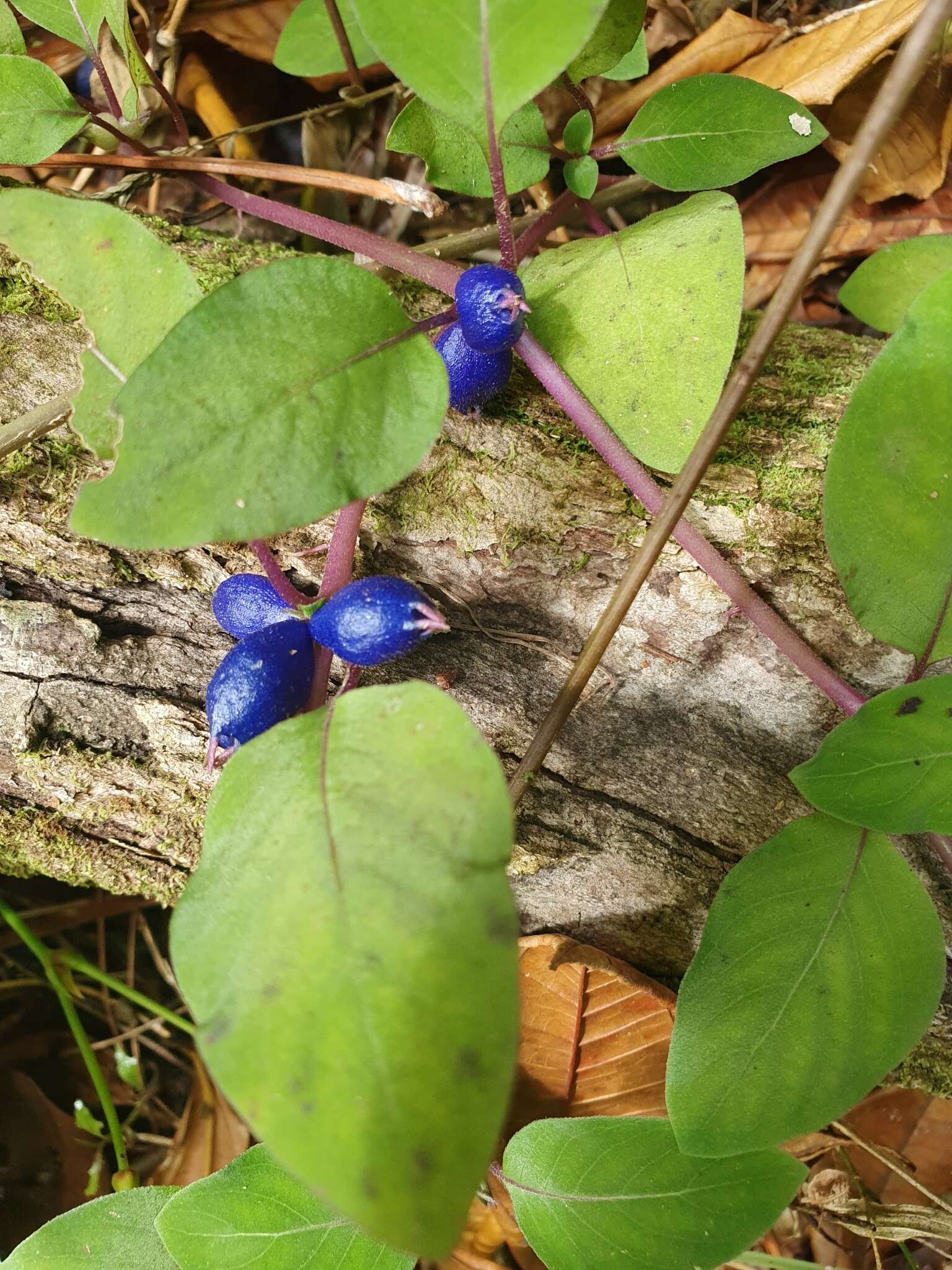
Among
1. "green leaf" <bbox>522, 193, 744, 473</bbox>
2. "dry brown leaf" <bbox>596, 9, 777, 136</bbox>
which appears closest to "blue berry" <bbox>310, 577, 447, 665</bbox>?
"green leaf" <bbox>522, 193, 744, 473</bbox>

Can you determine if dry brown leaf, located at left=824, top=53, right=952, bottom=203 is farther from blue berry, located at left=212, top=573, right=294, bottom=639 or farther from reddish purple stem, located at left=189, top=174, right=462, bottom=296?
blue berry, located at left=212, top=573, right=294, bottom=639

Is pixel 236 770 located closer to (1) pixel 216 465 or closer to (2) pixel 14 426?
(1) pixel 216 465

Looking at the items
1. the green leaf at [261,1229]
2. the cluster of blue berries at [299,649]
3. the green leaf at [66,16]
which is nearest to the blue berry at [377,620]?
the cluster of blue berries at [299,649]

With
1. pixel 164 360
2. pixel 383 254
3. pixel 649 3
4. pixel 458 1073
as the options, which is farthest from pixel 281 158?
pixel 458 1073

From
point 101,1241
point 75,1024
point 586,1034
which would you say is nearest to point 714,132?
point 586,1034

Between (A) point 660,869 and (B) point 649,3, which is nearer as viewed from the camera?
(A) point 660,869
